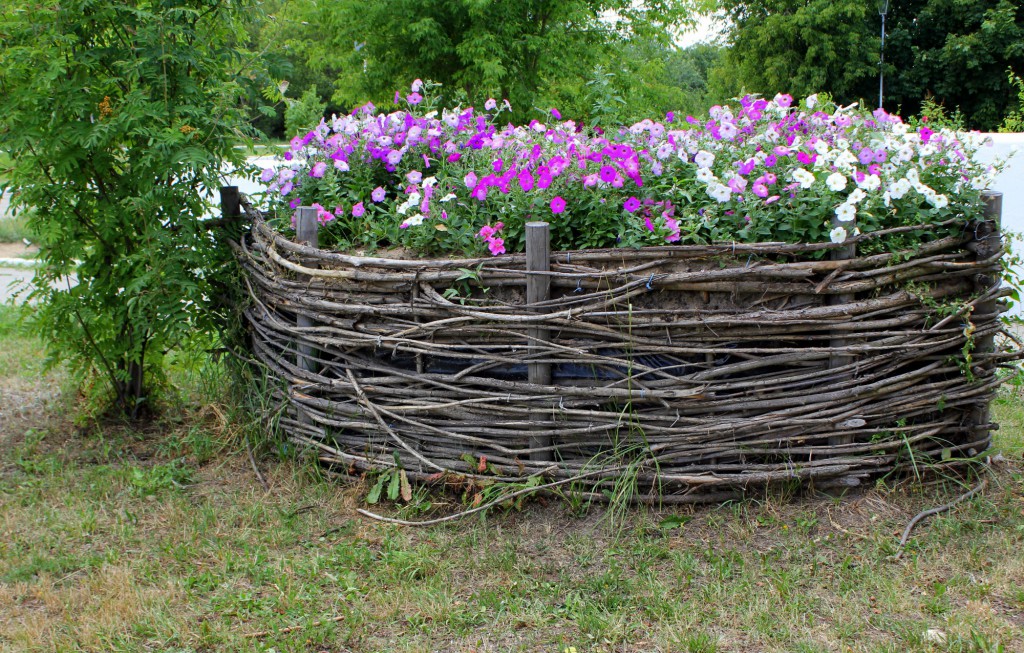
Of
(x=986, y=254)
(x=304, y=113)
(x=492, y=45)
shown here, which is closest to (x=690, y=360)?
(x=986, y=254)

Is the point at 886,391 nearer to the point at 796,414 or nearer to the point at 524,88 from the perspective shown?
the point at 796,414

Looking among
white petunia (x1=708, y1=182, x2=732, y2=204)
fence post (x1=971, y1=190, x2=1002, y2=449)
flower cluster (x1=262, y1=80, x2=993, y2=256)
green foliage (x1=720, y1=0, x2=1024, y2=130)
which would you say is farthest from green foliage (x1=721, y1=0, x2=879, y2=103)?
white petunia (x1=708, y1=182, x2=732, y2=204)

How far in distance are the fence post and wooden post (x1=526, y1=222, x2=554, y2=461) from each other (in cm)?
172

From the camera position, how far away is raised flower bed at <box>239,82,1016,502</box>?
11.3 ft

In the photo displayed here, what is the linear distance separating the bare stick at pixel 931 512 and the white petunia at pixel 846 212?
3.81 feet

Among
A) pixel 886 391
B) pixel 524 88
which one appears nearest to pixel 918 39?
pixel 524 88

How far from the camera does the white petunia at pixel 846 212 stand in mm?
3350

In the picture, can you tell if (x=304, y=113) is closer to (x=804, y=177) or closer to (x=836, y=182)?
(x=804, y=177)

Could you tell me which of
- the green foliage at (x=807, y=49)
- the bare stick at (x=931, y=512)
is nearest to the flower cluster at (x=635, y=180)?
the bare stick at (x=931, y=512)

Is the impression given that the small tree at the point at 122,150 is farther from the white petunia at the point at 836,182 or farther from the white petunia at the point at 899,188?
the white petunia at the point at 899,188

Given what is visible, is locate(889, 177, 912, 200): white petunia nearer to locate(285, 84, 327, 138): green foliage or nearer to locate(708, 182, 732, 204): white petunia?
locate(708, 182, 732, 204): white petunia

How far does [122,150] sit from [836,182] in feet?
10.8

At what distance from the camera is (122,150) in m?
4.40

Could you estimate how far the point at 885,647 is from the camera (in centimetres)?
267
